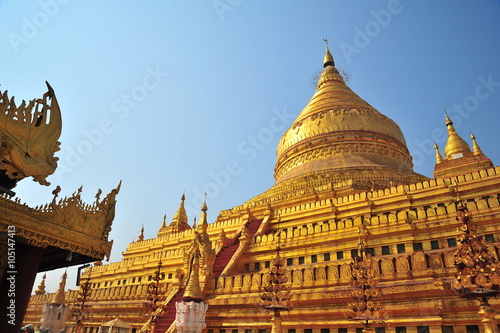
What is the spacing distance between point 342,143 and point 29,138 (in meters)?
29.7

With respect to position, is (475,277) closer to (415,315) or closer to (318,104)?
(415,315)

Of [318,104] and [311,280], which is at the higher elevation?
[318,104]

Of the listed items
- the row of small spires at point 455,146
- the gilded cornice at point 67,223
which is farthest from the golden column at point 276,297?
the row of small spires at point 455,146

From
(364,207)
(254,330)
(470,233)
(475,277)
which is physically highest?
(364,207)

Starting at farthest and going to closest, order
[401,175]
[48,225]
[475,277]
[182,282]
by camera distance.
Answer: [401,175] → [182,282] → [475,277] → [48,225]

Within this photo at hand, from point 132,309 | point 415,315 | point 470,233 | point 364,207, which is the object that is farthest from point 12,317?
point 364,207

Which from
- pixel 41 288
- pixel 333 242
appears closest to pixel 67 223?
pixel 333 242

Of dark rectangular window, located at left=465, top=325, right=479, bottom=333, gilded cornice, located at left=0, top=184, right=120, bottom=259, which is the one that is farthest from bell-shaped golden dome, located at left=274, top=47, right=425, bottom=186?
gilded cornice, located at left=0, top=184, right=120, bottom=259

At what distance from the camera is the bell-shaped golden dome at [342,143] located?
3074cm

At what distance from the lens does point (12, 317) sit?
6.27 m

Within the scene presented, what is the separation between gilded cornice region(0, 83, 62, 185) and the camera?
248 inches

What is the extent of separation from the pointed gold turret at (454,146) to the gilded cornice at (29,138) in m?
29.5

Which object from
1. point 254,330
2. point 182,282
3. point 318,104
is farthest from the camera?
point 318,104

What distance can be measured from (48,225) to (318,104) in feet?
118
